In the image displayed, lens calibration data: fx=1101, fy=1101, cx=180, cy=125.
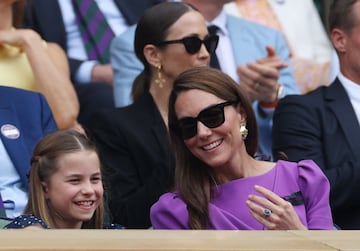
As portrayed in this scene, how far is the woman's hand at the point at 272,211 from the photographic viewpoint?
159 inches

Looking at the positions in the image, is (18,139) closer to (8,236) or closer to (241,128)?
(241,128)

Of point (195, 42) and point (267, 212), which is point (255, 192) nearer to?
point (267, 212)

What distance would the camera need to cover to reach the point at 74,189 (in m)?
4.47

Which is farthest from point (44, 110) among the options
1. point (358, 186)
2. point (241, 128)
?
point (358, 186)

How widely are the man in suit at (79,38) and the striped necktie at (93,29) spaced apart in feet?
0.12

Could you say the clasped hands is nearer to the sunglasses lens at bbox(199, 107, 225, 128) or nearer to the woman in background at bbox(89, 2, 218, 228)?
the woman in background at bbox(89, 2, 218, 228)

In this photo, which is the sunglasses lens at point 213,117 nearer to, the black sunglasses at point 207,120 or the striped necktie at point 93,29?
the black sunglasses at point 207,120

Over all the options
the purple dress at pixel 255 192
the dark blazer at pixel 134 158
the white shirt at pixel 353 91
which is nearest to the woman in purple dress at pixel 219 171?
the purple dress at pixel 255 192

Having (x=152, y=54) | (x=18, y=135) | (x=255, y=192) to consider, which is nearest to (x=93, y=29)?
(x=152, y=54)

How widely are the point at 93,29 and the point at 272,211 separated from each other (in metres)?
2.97

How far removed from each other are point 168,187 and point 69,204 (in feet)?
2.37

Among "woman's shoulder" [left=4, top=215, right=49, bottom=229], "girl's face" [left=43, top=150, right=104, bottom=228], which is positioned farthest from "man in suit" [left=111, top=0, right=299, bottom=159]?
"woman's shoulder" [left=4, top=215, right=49, bottom=229]

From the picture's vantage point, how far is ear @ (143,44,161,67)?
18.3 feet

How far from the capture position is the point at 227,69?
6391 millimetres
